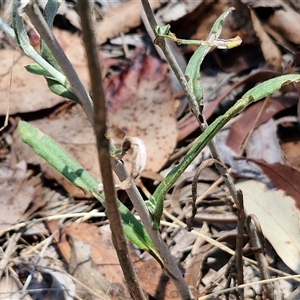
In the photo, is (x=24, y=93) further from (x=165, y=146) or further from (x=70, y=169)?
(x=70, y=169)

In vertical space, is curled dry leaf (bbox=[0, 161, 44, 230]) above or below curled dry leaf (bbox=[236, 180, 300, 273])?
above

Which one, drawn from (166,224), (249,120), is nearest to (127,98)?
(249,120)

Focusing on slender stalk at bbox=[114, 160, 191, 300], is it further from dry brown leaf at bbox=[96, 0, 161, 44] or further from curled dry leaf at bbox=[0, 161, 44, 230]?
dry brown leaf at bbox=[96, 0, 161, 44]

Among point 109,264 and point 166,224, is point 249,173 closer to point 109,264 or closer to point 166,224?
point 166,224

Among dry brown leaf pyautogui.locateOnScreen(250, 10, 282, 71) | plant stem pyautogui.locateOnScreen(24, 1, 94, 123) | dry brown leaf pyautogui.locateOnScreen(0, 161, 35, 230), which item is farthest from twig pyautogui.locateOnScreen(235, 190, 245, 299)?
dry brown leaf pyautogui.locateOnScreen(250, 10, 282, 71)

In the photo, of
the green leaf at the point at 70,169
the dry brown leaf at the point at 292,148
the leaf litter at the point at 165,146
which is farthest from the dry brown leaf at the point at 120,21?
the green leaf at the point at 70,169

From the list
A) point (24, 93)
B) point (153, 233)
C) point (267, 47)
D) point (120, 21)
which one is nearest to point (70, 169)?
point (153, 233)
